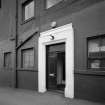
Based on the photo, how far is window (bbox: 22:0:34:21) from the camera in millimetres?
12142

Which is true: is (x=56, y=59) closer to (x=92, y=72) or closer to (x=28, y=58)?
(x=28, y=58)

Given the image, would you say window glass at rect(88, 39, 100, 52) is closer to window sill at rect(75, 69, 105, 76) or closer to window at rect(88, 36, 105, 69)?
window at rect(88, 36, 105, 69)

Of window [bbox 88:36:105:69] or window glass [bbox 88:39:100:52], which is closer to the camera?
window [bbox 88:36:105:69]

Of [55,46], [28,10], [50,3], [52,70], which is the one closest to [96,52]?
[55,46]

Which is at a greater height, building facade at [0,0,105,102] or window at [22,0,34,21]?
window at [22,0,34,21]

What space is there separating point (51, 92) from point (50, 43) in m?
2.81

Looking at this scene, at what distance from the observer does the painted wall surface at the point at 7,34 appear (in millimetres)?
13758

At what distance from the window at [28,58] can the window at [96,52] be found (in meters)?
4.82

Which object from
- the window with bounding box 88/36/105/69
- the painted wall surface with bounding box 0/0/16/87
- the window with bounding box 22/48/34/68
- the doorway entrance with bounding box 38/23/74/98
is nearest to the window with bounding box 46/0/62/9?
the doorway entrance with bounding box 38/23/74/98

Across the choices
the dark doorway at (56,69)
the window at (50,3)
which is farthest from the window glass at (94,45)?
the window at (50,3)

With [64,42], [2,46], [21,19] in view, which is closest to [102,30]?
[64,42]

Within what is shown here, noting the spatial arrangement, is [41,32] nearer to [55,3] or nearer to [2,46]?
[55,3]

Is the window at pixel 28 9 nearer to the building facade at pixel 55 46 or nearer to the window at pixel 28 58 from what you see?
the building facade at pixel 55 46

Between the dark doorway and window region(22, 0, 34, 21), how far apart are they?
3.30 metres
